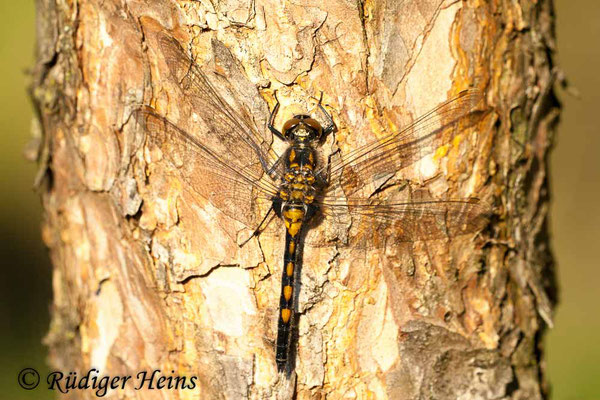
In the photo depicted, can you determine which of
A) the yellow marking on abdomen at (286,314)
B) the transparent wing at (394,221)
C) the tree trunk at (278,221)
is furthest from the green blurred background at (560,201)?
the yellow marking on abdomen at (286,314)

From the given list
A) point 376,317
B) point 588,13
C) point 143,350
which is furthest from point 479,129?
point 588,13

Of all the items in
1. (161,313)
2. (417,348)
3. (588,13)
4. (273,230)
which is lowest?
(417,348)

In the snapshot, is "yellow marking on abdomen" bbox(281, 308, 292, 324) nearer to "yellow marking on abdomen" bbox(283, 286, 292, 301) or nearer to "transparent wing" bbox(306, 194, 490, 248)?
"yellow marking on abdomen" bbox(283, 286, 292, 301)

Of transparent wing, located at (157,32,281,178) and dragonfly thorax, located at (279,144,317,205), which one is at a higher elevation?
transparent wing, located at (157,32,281,178)

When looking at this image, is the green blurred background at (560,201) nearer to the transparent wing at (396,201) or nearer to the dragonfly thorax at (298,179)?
the transparent wing at (396,201)

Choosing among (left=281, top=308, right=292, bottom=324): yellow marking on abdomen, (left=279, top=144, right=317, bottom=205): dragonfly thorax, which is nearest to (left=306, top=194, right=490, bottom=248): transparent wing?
(left=279, top=144, right=317, bottom=205): dragonfly thorax

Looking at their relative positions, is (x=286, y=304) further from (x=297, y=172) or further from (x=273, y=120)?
(x=273, y=120)

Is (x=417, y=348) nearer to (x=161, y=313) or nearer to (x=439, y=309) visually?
(x=439, y=309)
